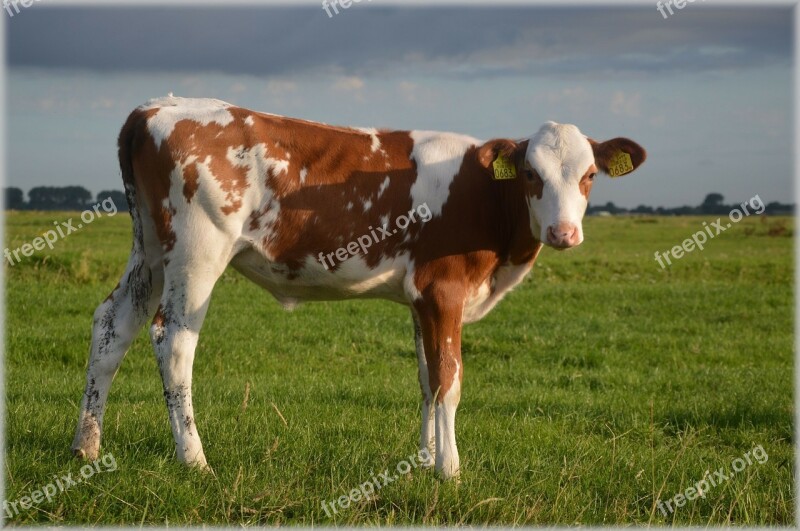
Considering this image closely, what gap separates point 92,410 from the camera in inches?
267

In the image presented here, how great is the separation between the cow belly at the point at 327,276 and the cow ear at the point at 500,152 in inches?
38.7

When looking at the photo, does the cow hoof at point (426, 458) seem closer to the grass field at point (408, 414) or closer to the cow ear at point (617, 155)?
the grass field at point (408, 414)

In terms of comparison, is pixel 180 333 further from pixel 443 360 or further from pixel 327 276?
pixel 443 360

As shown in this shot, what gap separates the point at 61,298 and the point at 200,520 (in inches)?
440

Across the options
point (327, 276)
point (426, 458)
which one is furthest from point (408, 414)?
point (327, 276)

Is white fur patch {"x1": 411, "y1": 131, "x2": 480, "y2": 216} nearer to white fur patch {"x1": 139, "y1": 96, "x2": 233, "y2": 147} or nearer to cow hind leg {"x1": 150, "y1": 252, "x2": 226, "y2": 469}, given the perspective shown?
white fur patch {"x1": 139, "y1": 96, "x2": 233, "y2": 147}

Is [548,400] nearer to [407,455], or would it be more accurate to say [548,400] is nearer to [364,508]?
[407,455]

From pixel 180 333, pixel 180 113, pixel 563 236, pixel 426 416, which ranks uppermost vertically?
pixel 180 113

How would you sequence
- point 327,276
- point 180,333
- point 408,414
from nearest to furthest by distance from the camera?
1. point 180,333
2. point 327,276
3. point 408,414

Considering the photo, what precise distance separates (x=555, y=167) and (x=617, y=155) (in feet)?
2.49

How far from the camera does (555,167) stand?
653cm

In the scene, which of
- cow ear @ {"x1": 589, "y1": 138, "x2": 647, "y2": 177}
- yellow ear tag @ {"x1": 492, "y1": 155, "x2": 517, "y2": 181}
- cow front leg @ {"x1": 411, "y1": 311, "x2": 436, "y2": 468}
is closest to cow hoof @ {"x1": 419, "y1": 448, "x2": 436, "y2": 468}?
cow front leg @ {"x1": 411, "y1": 311, "x2": 436, "y2": 468}

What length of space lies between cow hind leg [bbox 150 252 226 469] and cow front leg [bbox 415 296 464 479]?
65.4 inches

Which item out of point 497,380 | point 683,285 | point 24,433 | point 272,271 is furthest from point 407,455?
point 683,285
